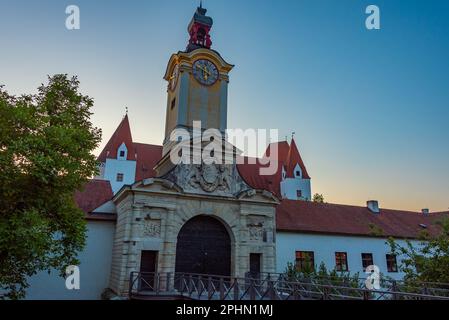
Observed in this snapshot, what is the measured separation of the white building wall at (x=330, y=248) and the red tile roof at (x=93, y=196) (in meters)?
11.5

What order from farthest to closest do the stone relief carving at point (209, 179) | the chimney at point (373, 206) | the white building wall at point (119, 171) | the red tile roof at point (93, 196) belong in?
the white building wall at point (119, 171), the chimney at point (373, 206), the red tile roof at point (93, 196), the stone relief carving at point (209, 179)

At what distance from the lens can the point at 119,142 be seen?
41969mm

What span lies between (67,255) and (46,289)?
6.45m

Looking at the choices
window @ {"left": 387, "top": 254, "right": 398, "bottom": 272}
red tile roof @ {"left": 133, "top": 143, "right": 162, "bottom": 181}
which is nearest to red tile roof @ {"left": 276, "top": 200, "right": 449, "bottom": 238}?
window @ {"left": 387, "top": 254, "right": 398, "bottom": 272}

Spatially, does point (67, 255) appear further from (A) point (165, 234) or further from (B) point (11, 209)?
(A) point (165, 234)

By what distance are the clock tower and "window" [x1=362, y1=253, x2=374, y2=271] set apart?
13.9 meters

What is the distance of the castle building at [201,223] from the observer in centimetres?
1764

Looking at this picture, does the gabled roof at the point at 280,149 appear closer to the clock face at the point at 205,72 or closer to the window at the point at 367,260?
the window at the point at 367,260

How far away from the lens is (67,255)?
12969 mm

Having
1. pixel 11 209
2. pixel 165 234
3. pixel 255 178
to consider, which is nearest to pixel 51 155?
pixel 11 209

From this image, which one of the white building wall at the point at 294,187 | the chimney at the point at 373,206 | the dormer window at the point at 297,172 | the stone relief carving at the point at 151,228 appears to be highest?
the dormer window at the point at 297,172

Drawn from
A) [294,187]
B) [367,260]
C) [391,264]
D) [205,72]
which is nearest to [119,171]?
[205,72]

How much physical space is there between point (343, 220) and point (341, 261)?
3.56 meters

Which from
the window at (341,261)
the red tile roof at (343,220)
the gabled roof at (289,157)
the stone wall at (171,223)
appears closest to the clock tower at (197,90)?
the stone wall at (171,223)
